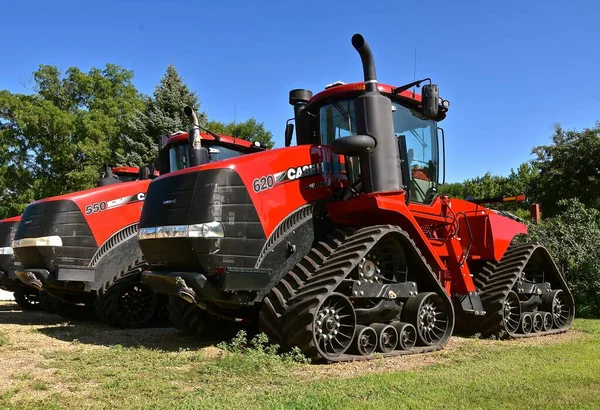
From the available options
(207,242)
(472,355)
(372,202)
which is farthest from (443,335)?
(207,242)

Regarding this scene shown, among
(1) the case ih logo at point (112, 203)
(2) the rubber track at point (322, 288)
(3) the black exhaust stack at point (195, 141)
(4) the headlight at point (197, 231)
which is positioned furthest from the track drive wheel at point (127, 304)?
(2) the rubber track at point (322, 288)

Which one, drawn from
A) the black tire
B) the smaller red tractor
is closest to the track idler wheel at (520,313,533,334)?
the smaller red tractor

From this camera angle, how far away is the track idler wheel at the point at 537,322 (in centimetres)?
973

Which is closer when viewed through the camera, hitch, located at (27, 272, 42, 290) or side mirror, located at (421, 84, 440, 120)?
side mirror, located at (421, 84, 440, 120)

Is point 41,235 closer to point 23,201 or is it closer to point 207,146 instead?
point 207,146

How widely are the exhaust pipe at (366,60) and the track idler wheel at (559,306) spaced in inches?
221

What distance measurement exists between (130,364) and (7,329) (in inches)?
179

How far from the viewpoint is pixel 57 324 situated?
10266 millimetres

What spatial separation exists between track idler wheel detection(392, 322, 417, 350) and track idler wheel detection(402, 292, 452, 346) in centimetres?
11

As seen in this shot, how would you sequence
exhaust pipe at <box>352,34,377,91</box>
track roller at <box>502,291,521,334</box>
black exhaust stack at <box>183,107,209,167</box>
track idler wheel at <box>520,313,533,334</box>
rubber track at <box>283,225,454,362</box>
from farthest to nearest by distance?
track idler wheel at <box>520,313,533,334</box>
track roller at <box>502,291,521,334</box>
black exhaust stack at <box>183,107,209,167</box>
exhaust pipe at <box>352,34,377,91</box>
rubber track at <box>283,225,454,362</box>

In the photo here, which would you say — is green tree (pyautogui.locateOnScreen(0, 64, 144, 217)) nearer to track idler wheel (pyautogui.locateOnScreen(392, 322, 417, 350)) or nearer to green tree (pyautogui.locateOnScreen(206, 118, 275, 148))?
green tree (pyautogui.locateOnScreen(206, 118, 275, 148))

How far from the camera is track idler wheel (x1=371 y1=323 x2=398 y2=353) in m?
6.61

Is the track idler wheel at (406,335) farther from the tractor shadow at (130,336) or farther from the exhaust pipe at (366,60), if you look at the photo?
the exhaust pipe at (366,60)

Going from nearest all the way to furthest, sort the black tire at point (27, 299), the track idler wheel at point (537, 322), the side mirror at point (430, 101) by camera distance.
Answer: the side mirror at point (430, 101)
the track idler wheel at point (537, 322)
the black tire at point (27, 299)
